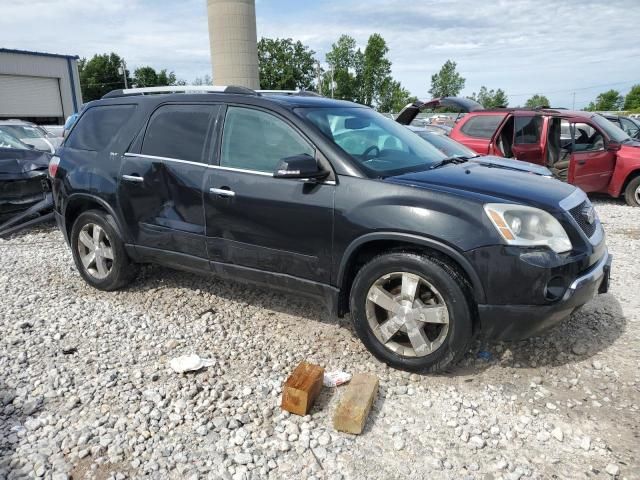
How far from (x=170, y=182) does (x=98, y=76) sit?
7295cm

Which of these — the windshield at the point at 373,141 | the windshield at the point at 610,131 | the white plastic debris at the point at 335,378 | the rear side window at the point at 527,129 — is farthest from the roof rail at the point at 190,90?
the windshield at the point at 610,131

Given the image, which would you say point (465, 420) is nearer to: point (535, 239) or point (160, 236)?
point (535, 239)

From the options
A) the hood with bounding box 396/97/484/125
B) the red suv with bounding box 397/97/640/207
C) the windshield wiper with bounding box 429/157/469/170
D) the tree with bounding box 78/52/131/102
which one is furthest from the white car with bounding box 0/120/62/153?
the tree with bounding box 78/52/131/102

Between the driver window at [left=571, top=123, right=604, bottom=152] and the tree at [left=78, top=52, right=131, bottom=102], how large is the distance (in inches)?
2650

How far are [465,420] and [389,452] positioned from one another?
1.74 ft

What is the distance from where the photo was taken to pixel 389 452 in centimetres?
255

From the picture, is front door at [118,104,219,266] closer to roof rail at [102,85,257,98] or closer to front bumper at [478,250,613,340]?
roof rail at [102,85,257,98]

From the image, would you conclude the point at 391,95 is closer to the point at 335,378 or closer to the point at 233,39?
the point at 233,39

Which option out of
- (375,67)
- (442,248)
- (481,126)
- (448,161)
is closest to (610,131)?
(481,126)

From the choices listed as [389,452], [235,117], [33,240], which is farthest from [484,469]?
[33,240]

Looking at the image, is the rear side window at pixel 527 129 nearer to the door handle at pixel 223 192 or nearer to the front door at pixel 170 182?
the front door at pixel 170 182

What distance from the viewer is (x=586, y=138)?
8812mm

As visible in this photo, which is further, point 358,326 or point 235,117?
point 235,117

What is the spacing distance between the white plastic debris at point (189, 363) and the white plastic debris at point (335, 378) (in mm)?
803
